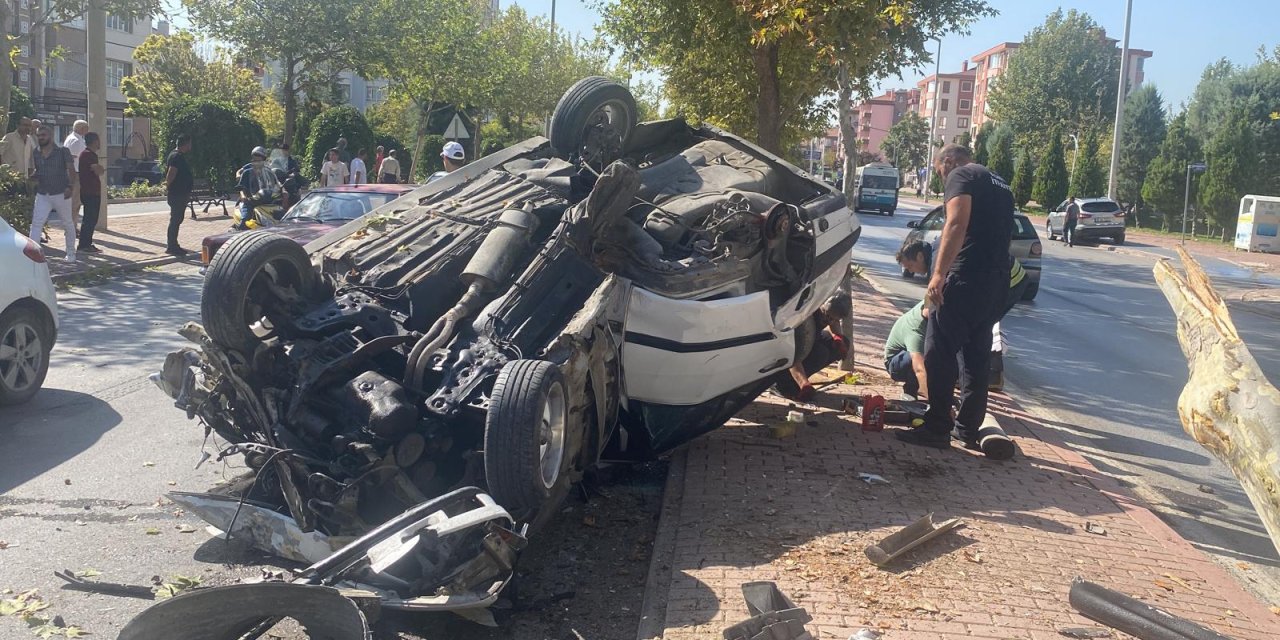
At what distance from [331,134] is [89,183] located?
18205 mm

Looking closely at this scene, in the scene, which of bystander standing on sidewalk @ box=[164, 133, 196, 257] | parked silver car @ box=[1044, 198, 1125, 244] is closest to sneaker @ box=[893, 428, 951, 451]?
bystander standing on sidewalk @ box=[164, 133, 196, 257]

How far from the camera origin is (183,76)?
2136 inches

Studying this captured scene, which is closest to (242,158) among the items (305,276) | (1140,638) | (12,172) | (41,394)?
(12,172)

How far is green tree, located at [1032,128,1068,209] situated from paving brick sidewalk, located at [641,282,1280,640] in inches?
2012

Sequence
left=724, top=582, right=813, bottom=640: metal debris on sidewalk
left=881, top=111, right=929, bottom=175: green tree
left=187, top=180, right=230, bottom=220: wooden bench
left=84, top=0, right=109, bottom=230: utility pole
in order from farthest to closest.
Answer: left=881, top=111, right=929, bottom=175: green tree → left=187, top=180, right=230, bottom=220: wooden bench → left=84, top=0, right=109, bottom=230: utility pole → left=724, top=582, right=813, bottom=640: metal debris on sidewalk

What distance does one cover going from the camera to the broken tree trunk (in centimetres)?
344

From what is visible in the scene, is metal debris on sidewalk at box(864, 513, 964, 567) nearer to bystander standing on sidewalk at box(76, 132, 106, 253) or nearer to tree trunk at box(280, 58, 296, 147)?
bystander standing on sidewalk at box(76, 132, 106, 253)

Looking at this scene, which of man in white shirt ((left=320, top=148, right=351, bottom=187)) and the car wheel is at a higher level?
man in white shirt ((left=320, top=148, right=351, bottom=187))

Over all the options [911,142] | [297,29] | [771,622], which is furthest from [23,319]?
[911,142]

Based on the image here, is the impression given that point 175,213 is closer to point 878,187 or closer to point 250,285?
point 250,285

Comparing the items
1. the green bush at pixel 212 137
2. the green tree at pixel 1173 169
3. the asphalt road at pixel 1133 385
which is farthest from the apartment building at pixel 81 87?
the green tree at pixel 1173 169

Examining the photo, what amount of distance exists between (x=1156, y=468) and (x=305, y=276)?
6113 mm

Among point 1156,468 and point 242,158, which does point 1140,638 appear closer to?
point 1156,468

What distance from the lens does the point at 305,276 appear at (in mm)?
A: 5516
